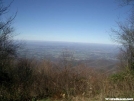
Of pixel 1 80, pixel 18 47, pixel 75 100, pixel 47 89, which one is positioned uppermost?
pixel 18 47

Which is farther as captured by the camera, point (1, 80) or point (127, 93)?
point (1, 80)

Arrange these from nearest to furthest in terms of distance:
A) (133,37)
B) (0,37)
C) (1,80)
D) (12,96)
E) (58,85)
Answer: (0,37) < (12,96) < (133,37) < (1,80) < (58,85)

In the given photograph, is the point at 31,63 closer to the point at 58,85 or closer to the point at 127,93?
the point at 58,85

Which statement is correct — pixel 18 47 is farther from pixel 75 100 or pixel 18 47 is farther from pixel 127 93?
pixel 127 93

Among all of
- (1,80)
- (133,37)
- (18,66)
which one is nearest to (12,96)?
(1,80)

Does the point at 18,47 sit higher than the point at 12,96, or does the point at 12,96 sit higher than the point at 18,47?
→ the point at 18,47

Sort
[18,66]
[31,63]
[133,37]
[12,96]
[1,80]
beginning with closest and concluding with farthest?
1. [12,96]
2. [133,37]
3. [1,80]
4. [18,66]
5. [31,63]

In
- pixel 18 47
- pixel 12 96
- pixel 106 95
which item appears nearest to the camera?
pixel 106 95

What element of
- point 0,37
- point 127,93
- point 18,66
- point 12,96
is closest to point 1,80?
point 12,96

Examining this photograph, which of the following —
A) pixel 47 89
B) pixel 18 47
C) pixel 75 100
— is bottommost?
pixel 47 89
